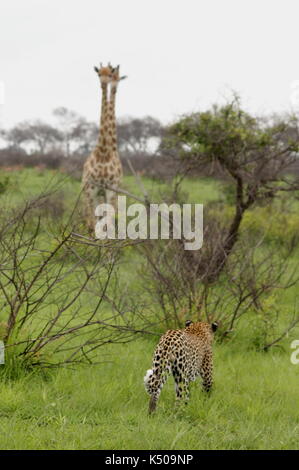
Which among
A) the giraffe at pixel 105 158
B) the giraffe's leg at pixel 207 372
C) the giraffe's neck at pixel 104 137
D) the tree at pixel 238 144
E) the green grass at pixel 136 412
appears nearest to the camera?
the green grass at pixel 136 412

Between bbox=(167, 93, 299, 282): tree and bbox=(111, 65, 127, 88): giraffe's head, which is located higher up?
bbox=(111, 65, 127, 88): giraffe's head

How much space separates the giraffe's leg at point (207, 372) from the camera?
182 inches

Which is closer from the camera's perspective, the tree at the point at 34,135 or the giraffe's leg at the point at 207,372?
the giraffe's leg at the point at 207,372

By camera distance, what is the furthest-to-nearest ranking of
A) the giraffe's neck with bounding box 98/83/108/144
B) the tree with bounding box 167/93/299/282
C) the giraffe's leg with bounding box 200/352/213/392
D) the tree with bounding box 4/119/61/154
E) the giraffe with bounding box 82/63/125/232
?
the tree with bounding box 4/119/61/154, the giraffe's neck with bounding box 98/83/108/144, the giraffe with bounding box 82/63/125/232, the tree with bounding box 167/93/299/282, the giraffe's leg with bounding box 200/352/213/392

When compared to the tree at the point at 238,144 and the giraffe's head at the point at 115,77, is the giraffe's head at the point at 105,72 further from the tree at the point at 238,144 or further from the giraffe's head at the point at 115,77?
the tree at the point at 238,144

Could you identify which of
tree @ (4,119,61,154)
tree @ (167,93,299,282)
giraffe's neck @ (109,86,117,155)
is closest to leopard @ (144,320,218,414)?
tree @ (167,93,299,282)

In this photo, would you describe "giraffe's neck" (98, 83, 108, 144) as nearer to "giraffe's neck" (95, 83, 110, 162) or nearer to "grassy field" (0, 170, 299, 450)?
"giraffe's neck" (95, 83, 110, 162)

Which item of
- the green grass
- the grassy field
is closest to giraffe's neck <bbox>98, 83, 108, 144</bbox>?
the grassy field

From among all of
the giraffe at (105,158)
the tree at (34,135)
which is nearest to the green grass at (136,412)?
the giraffe at (105,158)

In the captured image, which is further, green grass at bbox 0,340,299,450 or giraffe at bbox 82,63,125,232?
giraffe at bbox 82,63,125,232

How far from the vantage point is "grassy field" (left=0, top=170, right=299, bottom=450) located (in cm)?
362

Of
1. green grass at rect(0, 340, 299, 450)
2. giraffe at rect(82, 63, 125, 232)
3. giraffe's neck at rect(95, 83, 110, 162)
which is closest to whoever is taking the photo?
green grass at rect(0, 340, 299, 450)

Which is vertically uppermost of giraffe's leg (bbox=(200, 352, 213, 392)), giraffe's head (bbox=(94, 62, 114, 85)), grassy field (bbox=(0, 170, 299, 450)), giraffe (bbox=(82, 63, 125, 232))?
giraffe's head (bbox=(94, 62, 114, 85))

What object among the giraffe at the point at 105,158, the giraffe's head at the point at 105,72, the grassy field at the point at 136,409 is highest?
the giraffe's head at the point at 105,72
